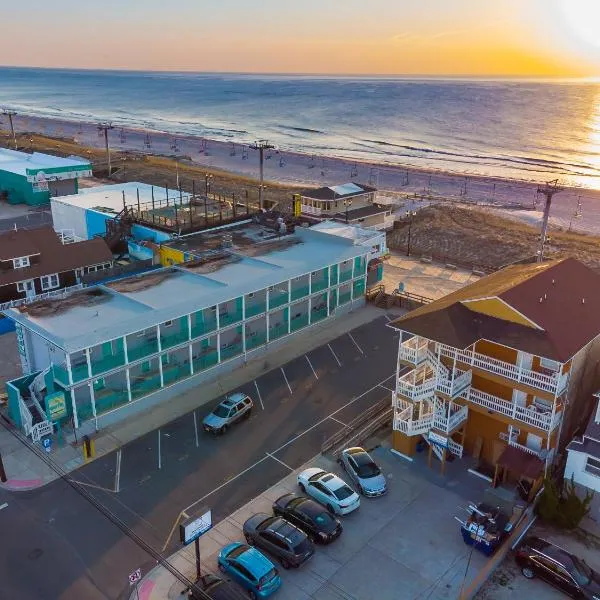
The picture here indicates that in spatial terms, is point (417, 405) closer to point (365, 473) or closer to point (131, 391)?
point (365, 473)

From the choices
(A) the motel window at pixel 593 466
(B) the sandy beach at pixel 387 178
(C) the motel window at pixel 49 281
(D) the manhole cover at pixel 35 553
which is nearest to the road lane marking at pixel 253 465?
(D) the manhole cover at pixel 35 553

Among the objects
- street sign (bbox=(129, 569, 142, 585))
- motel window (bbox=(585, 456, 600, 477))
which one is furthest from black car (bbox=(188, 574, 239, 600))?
motel window (bbox=(585, 456, 600, 477))

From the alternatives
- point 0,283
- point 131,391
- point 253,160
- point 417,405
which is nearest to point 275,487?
point 417,405

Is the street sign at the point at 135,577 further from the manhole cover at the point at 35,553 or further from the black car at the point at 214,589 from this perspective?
the manhole cover at the point at 35,553

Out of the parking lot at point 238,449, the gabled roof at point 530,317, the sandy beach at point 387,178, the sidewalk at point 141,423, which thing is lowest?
the sandy beach at point 387,178

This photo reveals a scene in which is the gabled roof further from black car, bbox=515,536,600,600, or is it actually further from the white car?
the white car
